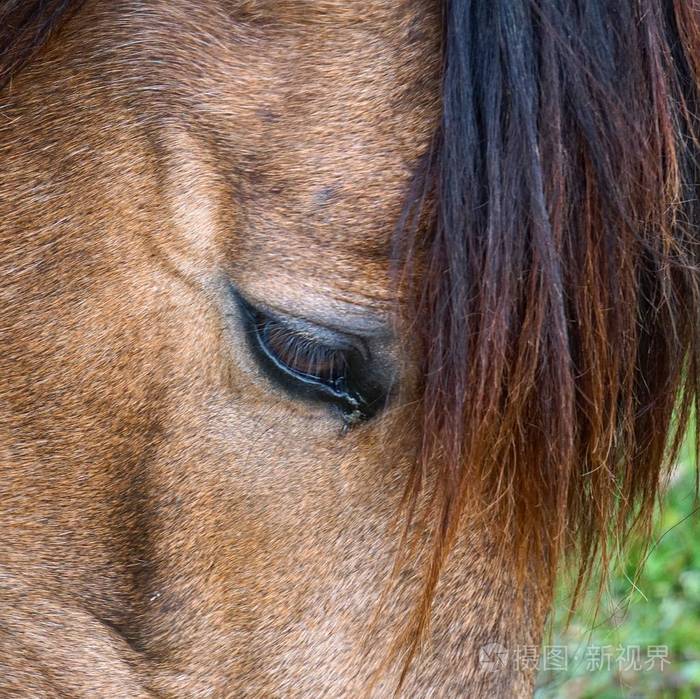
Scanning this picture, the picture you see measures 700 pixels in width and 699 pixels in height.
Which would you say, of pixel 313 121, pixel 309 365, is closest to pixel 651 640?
pixel 309 365

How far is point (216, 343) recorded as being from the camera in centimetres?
120

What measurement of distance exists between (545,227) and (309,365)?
0.33m

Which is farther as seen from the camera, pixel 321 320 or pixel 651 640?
pixel 651 640

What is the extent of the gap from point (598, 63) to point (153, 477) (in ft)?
2.47

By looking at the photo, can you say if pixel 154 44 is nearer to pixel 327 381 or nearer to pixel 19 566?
pixel 327 381

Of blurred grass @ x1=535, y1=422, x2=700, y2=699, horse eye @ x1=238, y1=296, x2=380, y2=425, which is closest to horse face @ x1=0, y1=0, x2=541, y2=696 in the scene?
horse eye @ x1=238, y1=296, x2=380, y2=425

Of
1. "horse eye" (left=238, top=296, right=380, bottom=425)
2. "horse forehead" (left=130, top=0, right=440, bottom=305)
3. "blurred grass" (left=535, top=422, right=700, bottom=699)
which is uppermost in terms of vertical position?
"horse forehead" (left=130, top=0, right=440, bottom=305)

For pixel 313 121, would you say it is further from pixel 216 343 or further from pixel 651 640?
pixel 651 640

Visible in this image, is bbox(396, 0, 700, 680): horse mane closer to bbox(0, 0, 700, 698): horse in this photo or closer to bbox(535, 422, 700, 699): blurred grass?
bbox(0, 0, 700, 698): horse

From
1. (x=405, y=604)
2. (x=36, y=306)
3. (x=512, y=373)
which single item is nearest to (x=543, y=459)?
(x=512, y=373)

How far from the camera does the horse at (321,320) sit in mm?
1150

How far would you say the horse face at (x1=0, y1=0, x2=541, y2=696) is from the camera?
118 cm

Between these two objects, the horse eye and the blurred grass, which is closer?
the horse eye

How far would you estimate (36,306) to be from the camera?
124cm
